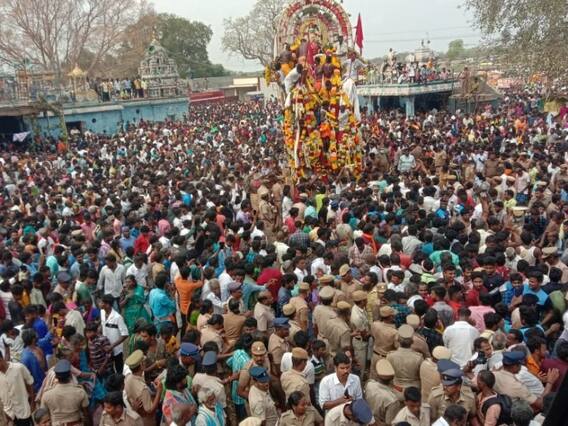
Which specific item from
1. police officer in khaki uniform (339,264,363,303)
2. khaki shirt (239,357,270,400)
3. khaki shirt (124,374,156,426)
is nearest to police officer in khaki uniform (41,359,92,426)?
khaki shirt (124,374,156,426)

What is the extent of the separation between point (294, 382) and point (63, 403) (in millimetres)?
1766

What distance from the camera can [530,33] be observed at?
14383 mm

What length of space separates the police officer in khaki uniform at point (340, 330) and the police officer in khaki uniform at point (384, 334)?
257 mm

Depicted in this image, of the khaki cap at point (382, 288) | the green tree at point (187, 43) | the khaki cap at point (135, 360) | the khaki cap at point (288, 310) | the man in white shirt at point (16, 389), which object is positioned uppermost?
the green tree at point (187, 43)

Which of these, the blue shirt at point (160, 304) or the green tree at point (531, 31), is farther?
the green tree at point (531, 31)

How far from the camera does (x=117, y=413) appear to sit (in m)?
4.00

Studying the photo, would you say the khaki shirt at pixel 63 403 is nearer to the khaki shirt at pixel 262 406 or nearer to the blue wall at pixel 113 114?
the khaki shirt at pixel 262 406

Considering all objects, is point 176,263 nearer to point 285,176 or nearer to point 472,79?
point 285,176

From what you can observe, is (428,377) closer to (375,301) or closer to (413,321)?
(413,321)

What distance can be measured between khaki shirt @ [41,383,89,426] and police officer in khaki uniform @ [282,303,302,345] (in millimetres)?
1778

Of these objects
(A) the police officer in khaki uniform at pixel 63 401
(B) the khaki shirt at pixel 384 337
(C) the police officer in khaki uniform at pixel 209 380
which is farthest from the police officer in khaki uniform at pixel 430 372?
(A) the police officer in khaki uniform at pixel 63 401

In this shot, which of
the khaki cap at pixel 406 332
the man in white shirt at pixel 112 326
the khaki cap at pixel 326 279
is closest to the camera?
the khaki cap at pixel 406 332

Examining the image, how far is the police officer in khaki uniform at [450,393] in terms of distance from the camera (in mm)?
3965

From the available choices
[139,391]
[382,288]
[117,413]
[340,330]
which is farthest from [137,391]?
[382,288]
